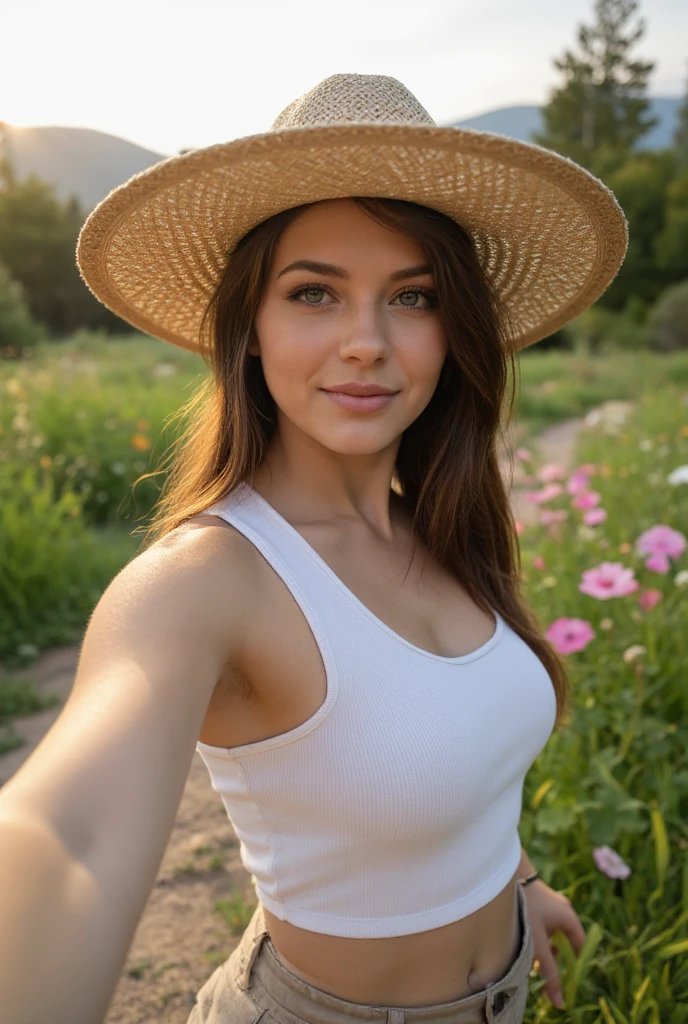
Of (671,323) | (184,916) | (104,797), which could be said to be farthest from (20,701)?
(671,323)

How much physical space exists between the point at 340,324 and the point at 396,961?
86cm

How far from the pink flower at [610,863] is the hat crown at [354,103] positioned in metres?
1.43

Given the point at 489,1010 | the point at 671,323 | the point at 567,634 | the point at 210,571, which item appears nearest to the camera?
the point at 210,571

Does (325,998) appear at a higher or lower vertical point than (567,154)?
higher

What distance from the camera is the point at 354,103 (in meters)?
1.24

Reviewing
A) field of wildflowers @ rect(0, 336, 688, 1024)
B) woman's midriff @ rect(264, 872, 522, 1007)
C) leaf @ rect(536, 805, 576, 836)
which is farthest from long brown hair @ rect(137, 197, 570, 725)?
woman's midriff @ rect(264, 872, 522, 1007)

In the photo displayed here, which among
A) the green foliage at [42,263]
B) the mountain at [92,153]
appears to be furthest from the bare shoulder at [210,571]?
the green foliage at [42,263]

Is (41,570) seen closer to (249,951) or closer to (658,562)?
(658,562)

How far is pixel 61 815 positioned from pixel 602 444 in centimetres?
619

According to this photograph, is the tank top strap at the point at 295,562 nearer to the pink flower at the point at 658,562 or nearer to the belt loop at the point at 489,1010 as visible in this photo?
the belt loop at the point at 489,1010

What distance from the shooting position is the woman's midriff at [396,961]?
Result: 3.70 ft

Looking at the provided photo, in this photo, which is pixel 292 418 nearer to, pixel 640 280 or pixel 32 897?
pixel 32 897

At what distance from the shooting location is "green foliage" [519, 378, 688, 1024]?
162 cm

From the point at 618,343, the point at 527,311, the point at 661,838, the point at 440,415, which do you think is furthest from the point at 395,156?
the point at 618,343
